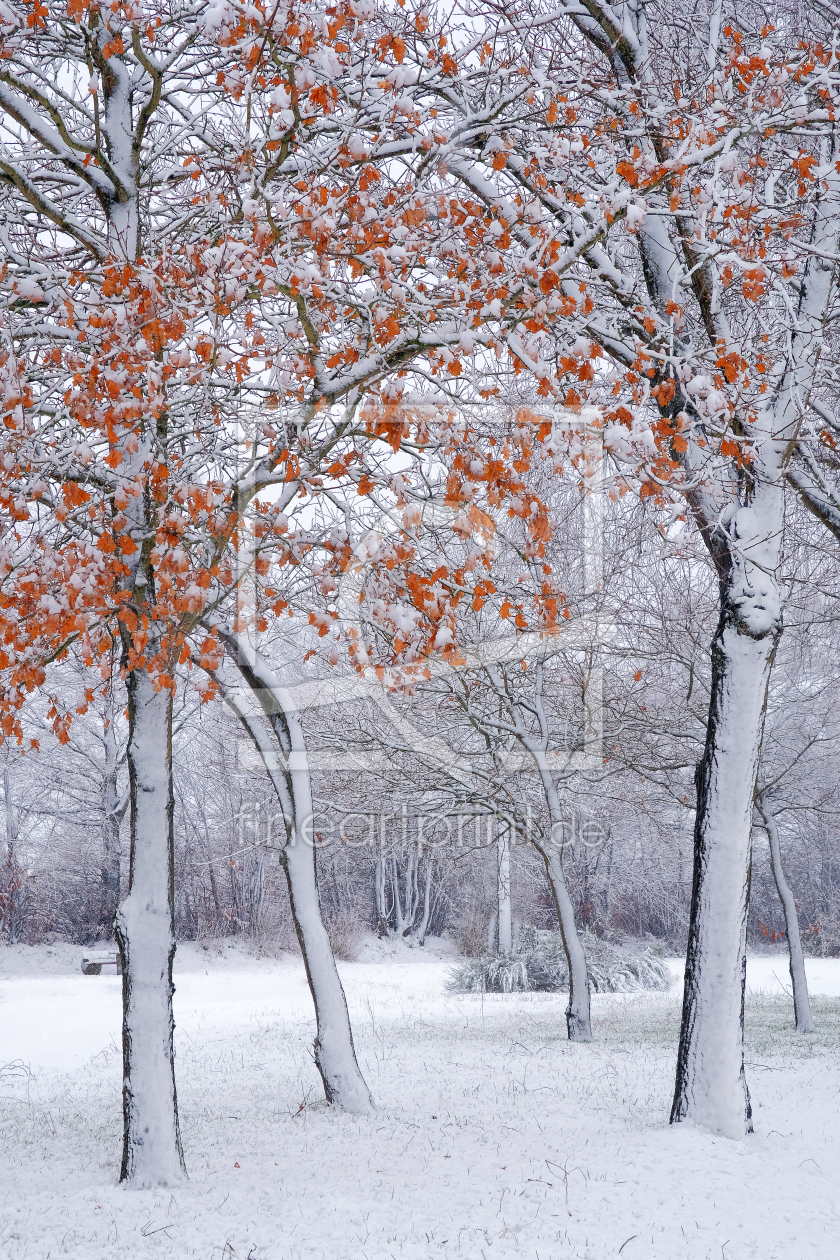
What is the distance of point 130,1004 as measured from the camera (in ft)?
18.0

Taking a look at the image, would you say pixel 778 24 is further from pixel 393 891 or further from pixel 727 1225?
pixel 393 891

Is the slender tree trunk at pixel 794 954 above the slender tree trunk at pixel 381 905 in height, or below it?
above

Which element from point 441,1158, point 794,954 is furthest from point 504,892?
point 441,1158

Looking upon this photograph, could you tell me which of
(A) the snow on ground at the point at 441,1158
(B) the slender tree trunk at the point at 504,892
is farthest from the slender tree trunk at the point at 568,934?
(B) the slender tree trunk at the point at 504,892

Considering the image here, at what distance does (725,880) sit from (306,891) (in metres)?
3.65

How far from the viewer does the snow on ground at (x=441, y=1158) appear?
4.39m

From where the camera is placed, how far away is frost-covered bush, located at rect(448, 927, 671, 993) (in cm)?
1939

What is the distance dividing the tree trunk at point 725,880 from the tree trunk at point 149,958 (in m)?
3.43

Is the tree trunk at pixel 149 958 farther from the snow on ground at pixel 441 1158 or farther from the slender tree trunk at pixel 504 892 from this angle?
the slender tree trunk at pixel 504 892

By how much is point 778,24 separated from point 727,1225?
31.3 feet

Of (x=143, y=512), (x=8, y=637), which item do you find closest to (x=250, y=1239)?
(x=8, y=637)

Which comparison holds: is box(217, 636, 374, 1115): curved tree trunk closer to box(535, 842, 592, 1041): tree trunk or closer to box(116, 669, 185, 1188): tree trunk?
box(116, 669, 185, 1188): tree trunk

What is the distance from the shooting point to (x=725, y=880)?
608cm

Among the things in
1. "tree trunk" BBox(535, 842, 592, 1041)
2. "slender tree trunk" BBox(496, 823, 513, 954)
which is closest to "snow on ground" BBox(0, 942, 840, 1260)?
"tree trunk" BBox(535, 842, 592, 1041)
